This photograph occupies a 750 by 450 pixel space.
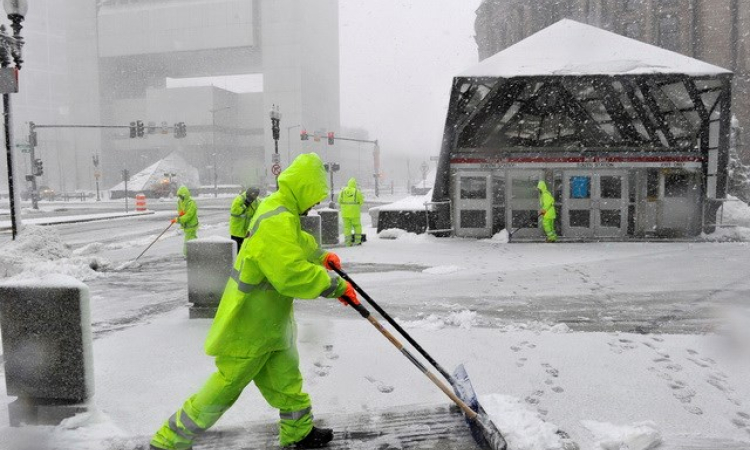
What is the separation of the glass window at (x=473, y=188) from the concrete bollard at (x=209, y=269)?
10526 mm

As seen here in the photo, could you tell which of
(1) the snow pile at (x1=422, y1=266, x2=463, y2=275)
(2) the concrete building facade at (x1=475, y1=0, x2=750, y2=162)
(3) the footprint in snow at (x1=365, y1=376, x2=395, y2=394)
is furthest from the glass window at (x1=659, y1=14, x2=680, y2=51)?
(3) the footprint in snow at (x1=365, y1=376, x2=395, y2=394)

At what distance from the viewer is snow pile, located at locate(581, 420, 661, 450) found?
3.44 m

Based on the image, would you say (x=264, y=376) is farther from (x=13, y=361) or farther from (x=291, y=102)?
(x=291, y=102)

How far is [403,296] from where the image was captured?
8203 mm

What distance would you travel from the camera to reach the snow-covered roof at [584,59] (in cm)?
1498

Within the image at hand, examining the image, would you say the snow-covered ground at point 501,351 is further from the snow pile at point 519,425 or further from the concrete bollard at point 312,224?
the concrete bollard at point 312,224

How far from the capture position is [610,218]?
627 inches

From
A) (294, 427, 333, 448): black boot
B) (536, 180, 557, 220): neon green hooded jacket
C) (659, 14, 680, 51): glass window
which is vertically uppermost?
(659, 14, 680, 51): glass window

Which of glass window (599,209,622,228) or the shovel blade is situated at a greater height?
glass window (599,209,622,228)

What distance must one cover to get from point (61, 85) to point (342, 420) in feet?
348

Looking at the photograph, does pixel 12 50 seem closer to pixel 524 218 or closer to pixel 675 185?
pixel 524 218

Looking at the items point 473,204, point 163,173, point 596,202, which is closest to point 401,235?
point 473,204

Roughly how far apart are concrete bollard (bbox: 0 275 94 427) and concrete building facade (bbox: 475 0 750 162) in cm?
4071

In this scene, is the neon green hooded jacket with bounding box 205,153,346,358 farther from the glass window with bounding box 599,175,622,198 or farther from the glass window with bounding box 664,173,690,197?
the glass window with bounding box 664,173,690,197
